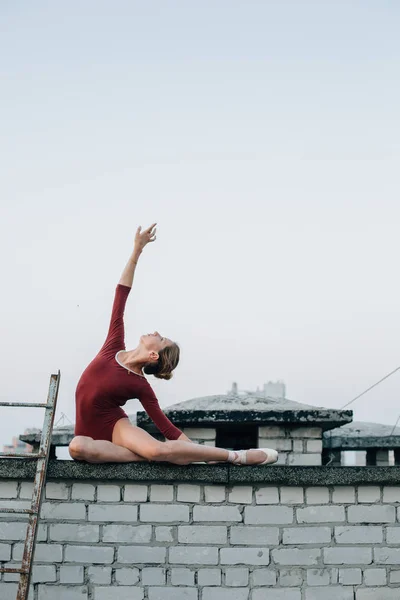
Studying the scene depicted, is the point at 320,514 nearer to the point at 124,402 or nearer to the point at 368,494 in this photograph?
the point at 368,494

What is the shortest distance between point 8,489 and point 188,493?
4.26ft

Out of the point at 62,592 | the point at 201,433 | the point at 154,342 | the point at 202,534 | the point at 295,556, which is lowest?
A: the point at 62,592

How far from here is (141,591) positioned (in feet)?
18.0

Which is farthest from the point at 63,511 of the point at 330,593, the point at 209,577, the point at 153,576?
the point at 330,593

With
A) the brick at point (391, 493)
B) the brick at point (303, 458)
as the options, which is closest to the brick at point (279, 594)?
the brick at point (391, 493)

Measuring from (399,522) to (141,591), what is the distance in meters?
1.94

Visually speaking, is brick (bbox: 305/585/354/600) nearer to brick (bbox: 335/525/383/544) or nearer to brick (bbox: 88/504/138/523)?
brick (bbox: 335/525/383/544)

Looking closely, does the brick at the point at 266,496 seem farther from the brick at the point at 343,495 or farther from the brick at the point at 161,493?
the brick at the point at 161,493

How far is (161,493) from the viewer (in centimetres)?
560

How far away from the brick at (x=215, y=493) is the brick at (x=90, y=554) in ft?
2.57

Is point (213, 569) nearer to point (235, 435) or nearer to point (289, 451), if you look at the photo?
point (289, 451)

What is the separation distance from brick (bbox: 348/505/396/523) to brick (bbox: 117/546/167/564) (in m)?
1.39

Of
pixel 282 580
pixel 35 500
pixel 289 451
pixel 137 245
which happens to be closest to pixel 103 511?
pixel 35 500

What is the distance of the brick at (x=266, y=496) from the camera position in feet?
18.5
